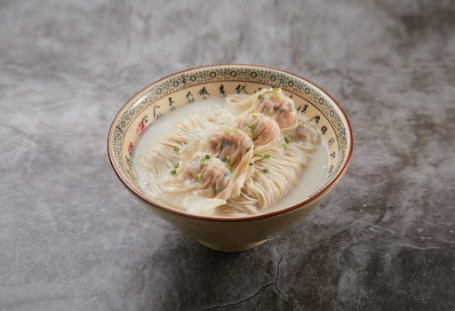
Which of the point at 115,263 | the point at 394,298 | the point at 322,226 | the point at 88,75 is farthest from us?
the point at 88,75

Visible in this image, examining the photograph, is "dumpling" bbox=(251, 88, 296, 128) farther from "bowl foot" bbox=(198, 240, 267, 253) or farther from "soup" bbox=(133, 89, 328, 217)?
"bowl foot" bbox=(198, 240, 267, 253)

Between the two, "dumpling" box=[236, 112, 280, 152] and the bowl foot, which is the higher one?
"dumpling" box=[236, 112, 280, 152]

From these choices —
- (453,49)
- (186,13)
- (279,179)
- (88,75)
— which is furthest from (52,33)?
(453,49)

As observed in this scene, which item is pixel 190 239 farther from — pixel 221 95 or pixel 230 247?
pixel 221 95

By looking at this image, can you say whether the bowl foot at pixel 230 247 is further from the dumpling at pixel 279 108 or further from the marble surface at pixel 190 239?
the dumpling at pixel 279 108

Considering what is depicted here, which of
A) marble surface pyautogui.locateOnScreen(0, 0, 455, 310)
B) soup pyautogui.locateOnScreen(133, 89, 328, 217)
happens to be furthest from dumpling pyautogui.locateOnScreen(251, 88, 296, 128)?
marble surface pyautogui.locateOnScreen(0, 0, 455, 310)

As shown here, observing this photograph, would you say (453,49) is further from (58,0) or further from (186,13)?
(58,0)
